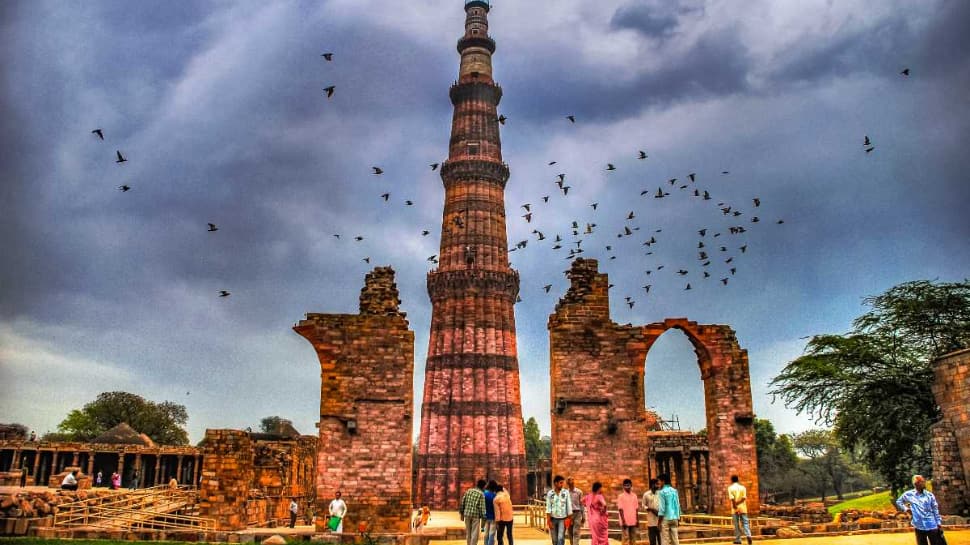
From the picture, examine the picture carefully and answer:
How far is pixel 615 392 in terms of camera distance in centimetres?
1540

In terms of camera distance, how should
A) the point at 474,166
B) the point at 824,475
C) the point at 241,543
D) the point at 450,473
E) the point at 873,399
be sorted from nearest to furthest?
the point at 241,543
the point at 873,399
the point at 450,473
the point at 474,166
the point at 824,475

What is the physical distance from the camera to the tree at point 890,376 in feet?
69.6

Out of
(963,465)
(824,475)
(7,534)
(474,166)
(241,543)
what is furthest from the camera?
(824,475)

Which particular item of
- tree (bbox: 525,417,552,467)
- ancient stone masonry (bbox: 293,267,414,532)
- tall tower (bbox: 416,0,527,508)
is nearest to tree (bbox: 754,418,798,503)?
tall tower (bbox: 416,0,527,508)

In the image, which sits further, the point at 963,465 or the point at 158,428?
the point at 158,428

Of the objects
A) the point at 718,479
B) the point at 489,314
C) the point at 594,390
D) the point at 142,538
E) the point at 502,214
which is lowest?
the point at 142,538

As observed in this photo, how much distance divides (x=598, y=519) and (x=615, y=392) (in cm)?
517

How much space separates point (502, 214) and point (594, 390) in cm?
2568

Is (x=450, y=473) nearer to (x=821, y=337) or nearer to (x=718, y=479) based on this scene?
(x=821, y=337)

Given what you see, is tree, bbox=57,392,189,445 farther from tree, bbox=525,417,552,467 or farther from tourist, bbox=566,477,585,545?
tourist, bbox=566,477,585,545

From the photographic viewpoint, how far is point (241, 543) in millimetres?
13703

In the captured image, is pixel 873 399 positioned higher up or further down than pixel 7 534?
higher up

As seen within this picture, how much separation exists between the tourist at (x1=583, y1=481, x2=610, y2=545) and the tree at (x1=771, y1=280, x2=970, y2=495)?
567 inches

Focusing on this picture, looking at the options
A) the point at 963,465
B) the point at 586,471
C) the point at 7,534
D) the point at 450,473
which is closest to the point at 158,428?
the point at 450,473
